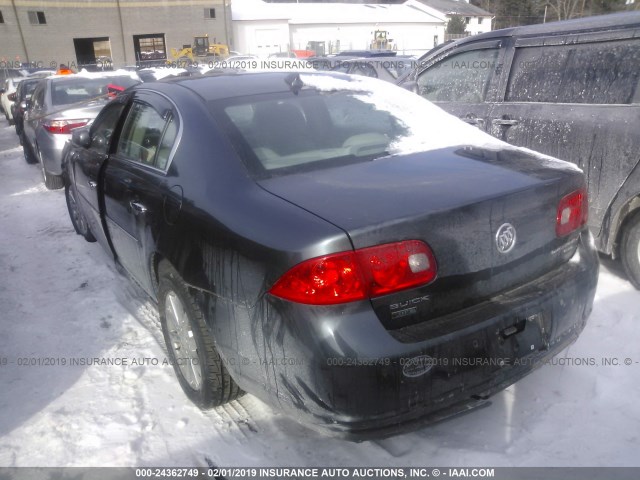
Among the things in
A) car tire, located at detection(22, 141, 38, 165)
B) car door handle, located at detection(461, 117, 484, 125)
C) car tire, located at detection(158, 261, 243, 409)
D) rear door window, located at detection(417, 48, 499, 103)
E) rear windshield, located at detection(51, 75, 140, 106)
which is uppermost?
rear door window, located at detection(417, 48, 499, 103)

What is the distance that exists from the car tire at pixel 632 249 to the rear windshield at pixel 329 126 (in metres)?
1.40

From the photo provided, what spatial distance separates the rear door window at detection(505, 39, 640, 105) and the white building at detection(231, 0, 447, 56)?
42742 mm

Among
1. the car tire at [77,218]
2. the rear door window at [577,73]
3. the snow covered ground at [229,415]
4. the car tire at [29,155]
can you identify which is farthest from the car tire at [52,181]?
the rear door window at [577,73]

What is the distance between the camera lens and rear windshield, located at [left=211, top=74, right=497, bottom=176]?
2545 millimetres

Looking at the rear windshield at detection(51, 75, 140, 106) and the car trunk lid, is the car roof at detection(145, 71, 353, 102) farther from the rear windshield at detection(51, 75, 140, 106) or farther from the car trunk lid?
the rear windshield at detection(51, 75, 140, 106)

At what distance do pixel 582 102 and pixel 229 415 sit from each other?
311cm

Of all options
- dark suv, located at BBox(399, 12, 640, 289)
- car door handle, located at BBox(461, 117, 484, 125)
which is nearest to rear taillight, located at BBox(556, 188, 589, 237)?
dark suv, located at BBox(399, 12, 640, 289)

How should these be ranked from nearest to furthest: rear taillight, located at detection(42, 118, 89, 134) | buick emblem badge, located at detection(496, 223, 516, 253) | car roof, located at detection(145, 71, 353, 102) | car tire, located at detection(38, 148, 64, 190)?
buick emblem badge, located at detection(496, 223, 516, 253)
car roof, located at detection(145, 71, 353, 102)
rear taillight, located at detection(42, 118, 89, 134)
car tire, located at detection(38, 148, 64, 190)

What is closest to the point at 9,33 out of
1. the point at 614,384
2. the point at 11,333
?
the point at 11,333

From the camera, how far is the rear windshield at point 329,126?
100 inches

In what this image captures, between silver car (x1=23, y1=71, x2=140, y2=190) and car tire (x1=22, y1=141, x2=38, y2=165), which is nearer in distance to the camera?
silver car (x1=23, y1=71, x2=140, y2=190)

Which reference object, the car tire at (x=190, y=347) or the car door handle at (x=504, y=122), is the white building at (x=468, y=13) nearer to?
the car door handle at (x=504, y=122)

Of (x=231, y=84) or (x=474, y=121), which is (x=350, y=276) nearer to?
(x=231, y=84)

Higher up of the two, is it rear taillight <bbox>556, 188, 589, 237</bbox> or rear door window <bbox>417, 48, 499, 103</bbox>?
rear door window <bbox>417, 48, 499, 103</bbox>
